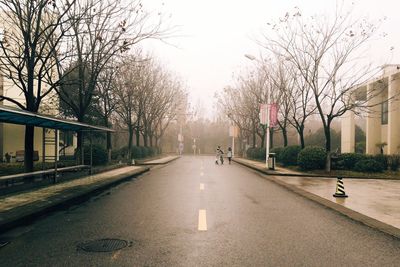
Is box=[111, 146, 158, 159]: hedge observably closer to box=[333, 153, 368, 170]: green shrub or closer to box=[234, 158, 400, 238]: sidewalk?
box=[333, 153, 368, 170]: green shrub

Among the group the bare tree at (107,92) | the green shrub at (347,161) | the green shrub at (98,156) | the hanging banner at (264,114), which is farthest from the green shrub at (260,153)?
the green shrub at (98,156)

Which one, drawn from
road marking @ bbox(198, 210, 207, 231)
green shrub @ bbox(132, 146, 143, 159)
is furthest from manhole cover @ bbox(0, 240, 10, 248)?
green shrub @ bbox(132, 146, 143, 159)

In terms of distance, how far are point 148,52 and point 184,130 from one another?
49.9 meters

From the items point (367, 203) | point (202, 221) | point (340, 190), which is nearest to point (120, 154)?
point (340, 190)

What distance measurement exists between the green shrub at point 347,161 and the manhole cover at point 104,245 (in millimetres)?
18767

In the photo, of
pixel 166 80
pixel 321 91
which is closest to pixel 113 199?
pixel 321 91

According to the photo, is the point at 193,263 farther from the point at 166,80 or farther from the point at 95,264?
the point at 166,80

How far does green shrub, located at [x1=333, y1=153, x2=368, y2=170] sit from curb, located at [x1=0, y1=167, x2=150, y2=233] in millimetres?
14533

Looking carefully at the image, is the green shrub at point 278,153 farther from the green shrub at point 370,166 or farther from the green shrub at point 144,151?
the green shrub at point 144,151

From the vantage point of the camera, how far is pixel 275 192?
13859 mm

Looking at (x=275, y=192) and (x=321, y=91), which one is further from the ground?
(x=321, y=91)

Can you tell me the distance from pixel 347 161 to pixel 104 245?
63.2ft

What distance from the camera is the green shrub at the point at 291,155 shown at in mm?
26309

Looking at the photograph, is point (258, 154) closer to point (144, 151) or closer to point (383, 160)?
point (144, 151)
